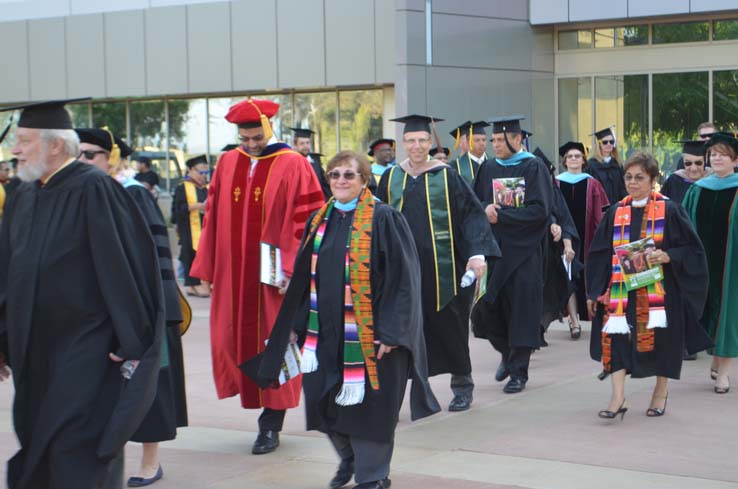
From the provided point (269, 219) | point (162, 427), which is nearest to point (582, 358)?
point (269, 219)

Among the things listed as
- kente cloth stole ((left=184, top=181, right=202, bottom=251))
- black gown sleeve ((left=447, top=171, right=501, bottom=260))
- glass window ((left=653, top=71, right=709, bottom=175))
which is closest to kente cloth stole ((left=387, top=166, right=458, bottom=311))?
black gown sleeve ((left=447, top=171, right=501, bottom=260))

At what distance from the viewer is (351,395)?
5996mm

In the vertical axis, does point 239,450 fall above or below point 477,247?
below

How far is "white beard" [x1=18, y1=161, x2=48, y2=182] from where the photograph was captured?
489 cm

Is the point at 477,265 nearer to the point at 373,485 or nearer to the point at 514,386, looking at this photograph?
the point at 514,386

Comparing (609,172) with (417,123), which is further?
(609,172)

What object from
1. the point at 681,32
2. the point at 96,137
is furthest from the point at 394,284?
the point at 681,32

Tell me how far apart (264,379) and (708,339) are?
3.53 m

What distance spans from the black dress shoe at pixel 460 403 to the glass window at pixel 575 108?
16.7 m

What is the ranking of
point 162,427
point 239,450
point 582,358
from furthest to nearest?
Answer: point 582,358
point 239,450
point 162,427

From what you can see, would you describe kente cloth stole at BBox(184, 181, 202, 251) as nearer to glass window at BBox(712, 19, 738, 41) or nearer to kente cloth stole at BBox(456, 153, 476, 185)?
kente cloth stole at BBox(456, 153, 476, 185)

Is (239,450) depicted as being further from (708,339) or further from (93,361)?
(708,339)

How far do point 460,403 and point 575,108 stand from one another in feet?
55.9

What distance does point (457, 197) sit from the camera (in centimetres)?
804
